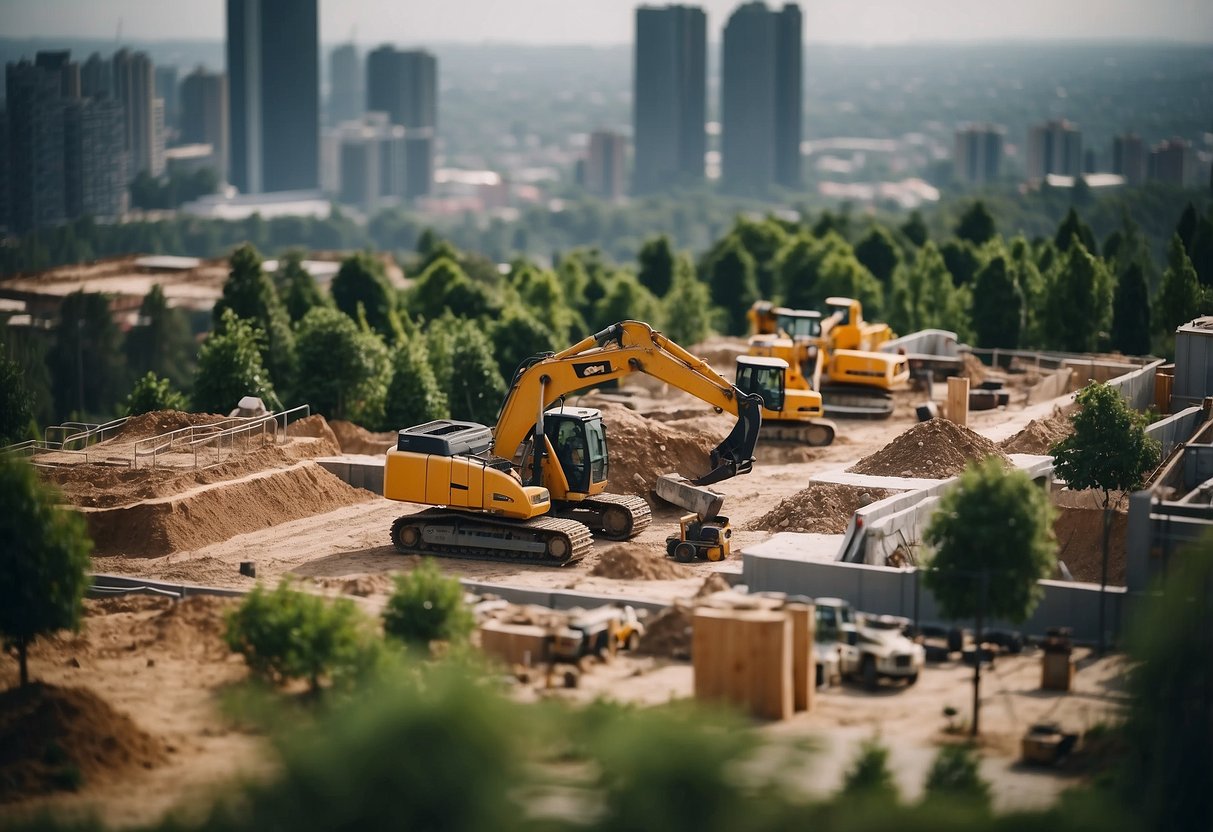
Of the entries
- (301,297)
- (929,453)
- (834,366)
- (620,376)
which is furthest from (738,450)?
(301,297)

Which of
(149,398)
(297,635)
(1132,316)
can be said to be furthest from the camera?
(1132,316)

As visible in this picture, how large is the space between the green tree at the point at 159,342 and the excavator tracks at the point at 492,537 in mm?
80779

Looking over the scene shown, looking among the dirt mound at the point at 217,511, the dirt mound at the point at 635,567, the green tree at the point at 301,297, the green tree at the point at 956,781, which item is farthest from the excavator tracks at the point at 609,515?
the green tree at the point at 301,297

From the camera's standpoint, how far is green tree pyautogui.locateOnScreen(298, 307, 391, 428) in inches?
2464

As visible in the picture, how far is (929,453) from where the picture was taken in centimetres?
4159

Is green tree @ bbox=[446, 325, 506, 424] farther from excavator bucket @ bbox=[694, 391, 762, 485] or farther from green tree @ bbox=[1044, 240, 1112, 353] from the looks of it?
excavator bucket @ bbox=[694, 391, 762, 485]

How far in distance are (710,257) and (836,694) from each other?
96.9 meters

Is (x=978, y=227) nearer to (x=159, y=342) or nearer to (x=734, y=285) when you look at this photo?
(x=734, y=285)

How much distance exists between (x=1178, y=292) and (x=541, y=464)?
35.0 meters

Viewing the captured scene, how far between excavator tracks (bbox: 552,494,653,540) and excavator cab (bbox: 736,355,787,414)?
11.4 metres

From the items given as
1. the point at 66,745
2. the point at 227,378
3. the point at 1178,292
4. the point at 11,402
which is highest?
A: the point at 1178,292

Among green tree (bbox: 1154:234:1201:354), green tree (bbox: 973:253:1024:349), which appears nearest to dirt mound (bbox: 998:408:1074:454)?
green tree (bbox: 1154:234:1201:354)

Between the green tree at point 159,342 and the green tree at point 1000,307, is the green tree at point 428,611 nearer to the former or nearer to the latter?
the green tree at point 1000,307

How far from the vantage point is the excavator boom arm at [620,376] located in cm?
3778
